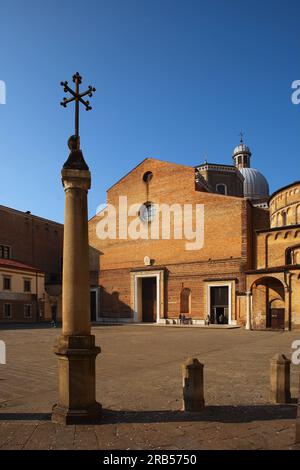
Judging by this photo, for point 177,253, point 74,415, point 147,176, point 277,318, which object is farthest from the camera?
point 147,176

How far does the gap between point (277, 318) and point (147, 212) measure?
54.3 ft

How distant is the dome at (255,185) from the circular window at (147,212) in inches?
1192

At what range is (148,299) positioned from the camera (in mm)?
38719

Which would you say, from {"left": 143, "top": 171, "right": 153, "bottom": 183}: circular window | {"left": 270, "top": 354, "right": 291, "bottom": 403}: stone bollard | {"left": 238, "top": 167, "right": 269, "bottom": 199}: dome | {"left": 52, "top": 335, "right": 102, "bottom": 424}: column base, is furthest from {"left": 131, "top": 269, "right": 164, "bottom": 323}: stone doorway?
{"left": 238, "top": 167, "right": 269, "bottom": 199}: dome

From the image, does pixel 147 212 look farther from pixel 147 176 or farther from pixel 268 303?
pixel 268 303

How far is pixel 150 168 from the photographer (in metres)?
39.1

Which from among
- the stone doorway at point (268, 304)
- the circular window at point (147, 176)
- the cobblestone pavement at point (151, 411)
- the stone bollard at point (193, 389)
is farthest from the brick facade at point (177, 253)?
the stone bollard at point (193, 389)

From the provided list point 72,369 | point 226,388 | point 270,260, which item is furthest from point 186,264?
point 72,369

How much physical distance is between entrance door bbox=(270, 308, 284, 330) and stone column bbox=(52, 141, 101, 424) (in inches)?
933

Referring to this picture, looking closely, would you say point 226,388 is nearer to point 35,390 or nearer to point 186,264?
point 35,390

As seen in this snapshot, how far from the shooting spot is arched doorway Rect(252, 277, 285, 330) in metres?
27.5

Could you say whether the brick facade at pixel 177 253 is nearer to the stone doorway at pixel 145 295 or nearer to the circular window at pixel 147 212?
the stone doorway at pixel 145 295

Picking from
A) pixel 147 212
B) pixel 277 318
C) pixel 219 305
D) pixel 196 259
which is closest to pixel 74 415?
pixel 277 318

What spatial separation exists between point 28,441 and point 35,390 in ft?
11.1
